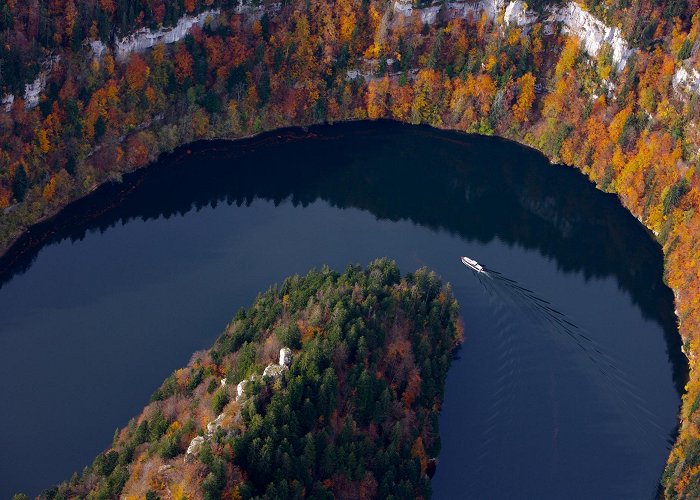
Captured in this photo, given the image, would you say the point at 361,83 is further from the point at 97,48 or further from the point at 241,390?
the point at 241,390

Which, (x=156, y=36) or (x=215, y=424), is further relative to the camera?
(x=156, y=36)

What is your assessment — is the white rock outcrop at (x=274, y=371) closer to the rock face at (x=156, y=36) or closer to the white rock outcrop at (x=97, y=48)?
the white rock outcrop at (x=97, y=48)

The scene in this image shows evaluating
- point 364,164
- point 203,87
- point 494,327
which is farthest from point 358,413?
point 203,87

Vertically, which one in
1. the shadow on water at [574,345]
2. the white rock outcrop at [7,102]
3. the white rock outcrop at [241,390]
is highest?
the white rock outcrop at [7,102]

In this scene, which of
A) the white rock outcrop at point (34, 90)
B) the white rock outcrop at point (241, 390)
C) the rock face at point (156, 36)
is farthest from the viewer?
the rock face at point (156, 36)

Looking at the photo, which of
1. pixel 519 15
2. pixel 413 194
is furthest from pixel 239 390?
pixel 519 15

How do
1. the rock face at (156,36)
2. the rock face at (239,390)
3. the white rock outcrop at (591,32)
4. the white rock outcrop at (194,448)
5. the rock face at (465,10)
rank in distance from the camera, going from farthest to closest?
the rock face at (465,10) < the white rock outcrop at (591,32) < the rock face at (156,36) < the rock face at (239,390) < the white rock outcrop at (194,448)

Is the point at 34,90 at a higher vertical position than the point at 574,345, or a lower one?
higher

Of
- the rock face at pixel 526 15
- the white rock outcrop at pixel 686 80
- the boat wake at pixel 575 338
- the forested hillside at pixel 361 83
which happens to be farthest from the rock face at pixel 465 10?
the boat wake at pixel 575 338
